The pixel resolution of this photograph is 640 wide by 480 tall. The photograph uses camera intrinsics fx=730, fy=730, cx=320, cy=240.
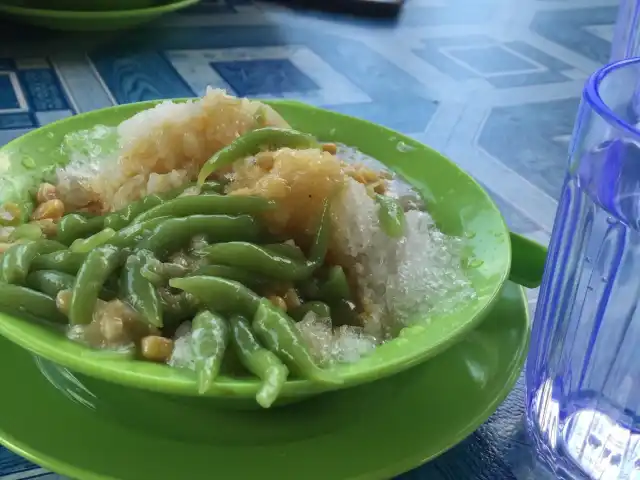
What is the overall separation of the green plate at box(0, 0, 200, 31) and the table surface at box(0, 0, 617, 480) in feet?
0.15

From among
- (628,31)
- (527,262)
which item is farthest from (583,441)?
(628,31)

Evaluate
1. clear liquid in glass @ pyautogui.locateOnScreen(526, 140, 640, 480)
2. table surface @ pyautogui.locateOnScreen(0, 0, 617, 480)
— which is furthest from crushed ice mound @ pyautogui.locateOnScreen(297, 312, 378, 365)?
table surface @ pyautogui.locateOnScreen(0, 0, 617, 480)

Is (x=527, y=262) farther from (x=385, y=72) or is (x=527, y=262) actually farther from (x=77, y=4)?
(x=77, y=4)

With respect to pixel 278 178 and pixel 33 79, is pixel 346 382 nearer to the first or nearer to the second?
pixel 278 178

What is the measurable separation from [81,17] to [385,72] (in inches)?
24.7

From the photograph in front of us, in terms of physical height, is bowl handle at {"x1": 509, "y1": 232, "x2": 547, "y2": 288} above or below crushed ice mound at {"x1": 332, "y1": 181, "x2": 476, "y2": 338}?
below

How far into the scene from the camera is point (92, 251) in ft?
2.05

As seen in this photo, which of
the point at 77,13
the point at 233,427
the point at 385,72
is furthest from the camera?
the point at 385,72

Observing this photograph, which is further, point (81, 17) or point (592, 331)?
point (81, 17)

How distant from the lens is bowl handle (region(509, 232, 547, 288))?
0.78m

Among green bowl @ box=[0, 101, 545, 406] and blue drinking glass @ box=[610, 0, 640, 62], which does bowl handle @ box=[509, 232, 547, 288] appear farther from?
blue drinking glass @ box=[610, 0, 640, 62]

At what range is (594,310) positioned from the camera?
63 cm

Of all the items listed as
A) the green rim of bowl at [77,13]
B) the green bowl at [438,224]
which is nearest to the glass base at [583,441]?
the green bowl at [438,224]

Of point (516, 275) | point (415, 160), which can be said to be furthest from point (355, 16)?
point (516, 275)
